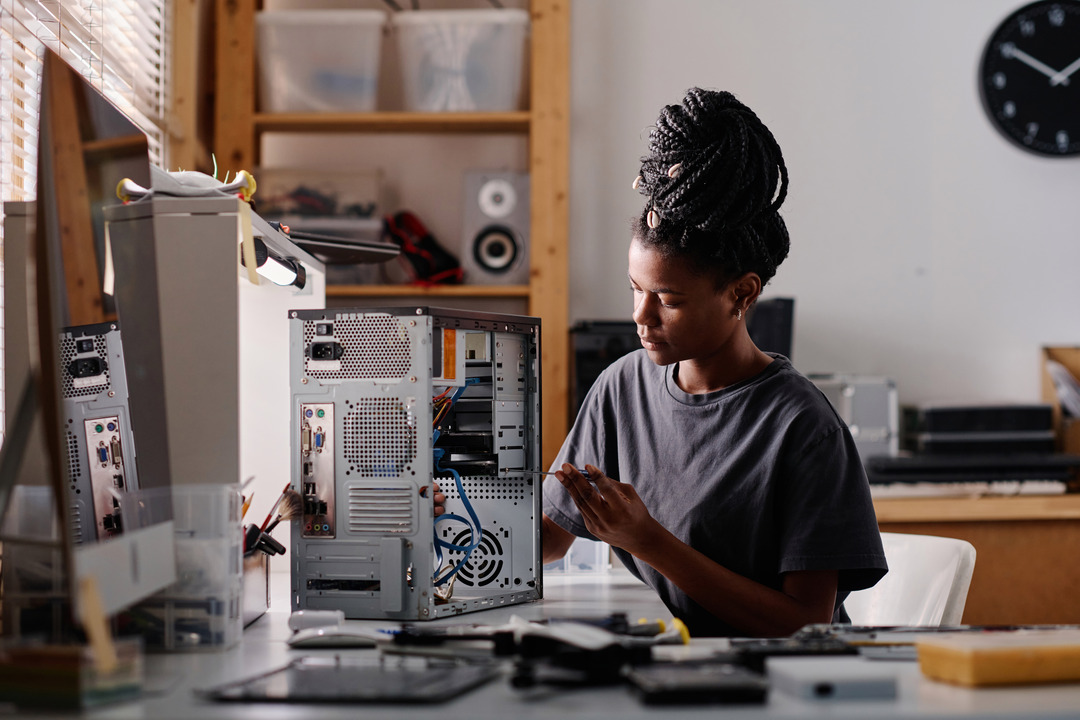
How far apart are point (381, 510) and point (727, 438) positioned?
1.77ft

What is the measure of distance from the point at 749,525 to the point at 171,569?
30.9 inches

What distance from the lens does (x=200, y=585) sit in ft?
3.19

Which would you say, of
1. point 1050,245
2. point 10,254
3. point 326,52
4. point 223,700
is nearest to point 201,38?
point 326,52

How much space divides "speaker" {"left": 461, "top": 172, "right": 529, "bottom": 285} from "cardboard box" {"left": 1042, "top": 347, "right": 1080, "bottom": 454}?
64.1 inches

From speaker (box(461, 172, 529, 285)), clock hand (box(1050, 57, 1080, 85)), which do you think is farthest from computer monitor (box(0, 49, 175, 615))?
clock hand (box(1050, 57, 1080, 85))

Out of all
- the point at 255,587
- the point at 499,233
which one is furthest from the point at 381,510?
the point at 499,233

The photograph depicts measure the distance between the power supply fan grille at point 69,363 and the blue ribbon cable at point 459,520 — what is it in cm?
40

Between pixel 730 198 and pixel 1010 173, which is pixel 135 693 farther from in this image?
pixel 1010 173

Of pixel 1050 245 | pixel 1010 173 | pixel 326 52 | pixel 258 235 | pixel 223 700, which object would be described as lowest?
pixel 223 700

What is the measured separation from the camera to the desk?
7.81 feet

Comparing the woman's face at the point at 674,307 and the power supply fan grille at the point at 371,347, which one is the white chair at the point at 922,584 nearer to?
the woman's face at the point at 674,307

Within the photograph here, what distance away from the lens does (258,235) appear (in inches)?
45.5

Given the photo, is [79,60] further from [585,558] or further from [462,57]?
[585,558]

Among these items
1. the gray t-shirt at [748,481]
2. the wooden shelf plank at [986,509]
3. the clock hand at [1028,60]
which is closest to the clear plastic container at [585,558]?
the gray t-shirt at [748,481]
